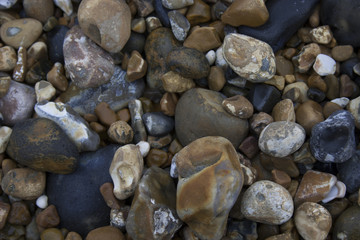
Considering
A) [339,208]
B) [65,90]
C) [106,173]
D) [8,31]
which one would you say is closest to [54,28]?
[8,31]

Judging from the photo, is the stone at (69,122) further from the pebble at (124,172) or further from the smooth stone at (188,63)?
the smooth stone at (188,63)

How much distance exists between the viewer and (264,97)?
1940mm

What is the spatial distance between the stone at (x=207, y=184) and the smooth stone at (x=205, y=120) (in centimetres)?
22

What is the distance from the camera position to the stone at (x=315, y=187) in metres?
1.79

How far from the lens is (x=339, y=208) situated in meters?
1.80

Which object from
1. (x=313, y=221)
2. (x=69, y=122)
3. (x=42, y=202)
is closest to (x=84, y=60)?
(x=69, y=122)

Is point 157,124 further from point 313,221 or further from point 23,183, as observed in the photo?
point 313,221

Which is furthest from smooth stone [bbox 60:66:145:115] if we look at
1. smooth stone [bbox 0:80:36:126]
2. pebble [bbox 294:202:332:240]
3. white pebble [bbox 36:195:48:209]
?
pebble [bbox 294:202:332:240]

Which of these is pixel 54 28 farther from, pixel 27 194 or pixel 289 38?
pixel 289 38

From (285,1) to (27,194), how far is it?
6.37 ft

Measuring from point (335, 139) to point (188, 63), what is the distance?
93 cm

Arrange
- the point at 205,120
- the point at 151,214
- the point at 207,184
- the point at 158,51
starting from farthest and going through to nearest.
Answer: the point at 158,51
the point at 205,120
the point at 151,214
the point at 207,184

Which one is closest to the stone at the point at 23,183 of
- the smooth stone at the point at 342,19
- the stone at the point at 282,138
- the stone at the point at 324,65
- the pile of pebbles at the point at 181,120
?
the pile of pebbles at the point at 181,120

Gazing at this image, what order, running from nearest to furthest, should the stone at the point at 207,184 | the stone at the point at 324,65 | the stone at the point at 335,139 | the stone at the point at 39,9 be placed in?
the stone at the point at 207,184 → the stone at the point at 335,139 → the stone at the point at 324,65 → the stone at the point at 39,9
